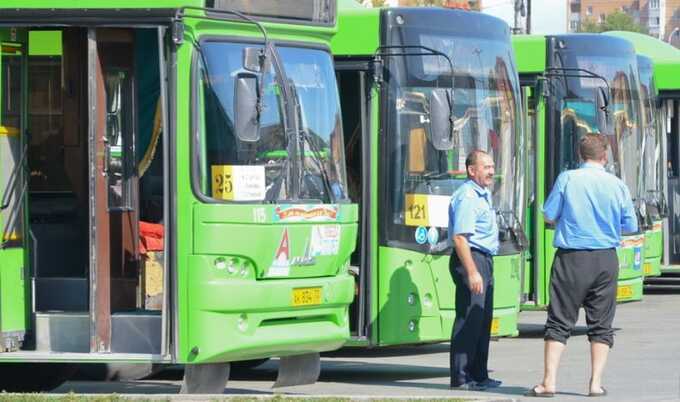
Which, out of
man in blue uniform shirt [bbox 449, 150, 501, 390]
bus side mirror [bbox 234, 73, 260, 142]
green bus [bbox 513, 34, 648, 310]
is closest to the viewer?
bus side mirror [bbox 234, 73, 260, 142]

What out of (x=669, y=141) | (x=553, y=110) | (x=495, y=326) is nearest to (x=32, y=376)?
(x=495, y=326)

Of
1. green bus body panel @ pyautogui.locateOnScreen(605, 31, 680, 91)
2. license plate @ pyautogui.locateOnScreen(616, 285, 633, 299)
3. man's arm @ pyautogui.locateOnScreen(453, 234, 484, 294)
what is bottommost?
license plate @ pyautogui.locateOnScreen(616, 285, 633, 299)

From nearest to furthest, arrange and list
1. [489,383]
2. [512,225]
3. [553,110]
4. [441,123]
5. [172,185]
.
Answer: [172,185], [489,383], [441,123], [512,225], [553,110]

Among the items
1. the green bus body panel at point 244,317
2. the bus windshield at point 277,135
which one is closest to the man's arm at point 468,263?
the bus windshield at point 277,135

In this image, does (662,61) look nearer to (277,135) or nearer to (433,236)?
(433,236)

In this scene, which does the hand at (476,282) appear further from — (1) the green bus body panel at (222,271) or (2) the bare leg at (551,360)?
(1) the green bus body panel at (222,271)

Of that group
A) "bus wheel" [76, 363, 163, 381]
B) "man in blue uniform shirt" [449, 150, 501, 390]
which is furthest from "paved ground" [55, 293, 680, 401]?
"man in blue uniform shirt" [449, 150, 501, 390]

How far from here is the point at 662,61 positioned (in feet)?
79.2

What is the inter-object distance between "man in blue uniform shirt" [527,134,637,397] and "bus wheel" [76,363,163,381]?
3304 mm

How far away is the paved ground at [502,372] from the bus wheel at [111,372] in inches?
5.2

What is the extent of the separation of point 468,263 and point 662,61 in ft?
39.6

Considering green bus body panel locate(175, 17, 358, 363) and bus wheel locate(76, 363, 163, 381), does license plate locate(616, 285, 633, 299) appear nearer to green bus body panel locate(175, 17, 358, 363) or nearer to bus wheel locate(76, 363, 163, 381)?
bus wheel locate(76, 363, 163, 381)

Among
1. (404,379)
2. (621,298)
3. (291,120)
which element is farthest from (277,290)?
(621,298)

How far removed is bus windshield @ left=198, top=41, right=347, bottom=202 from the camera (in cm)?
1184
